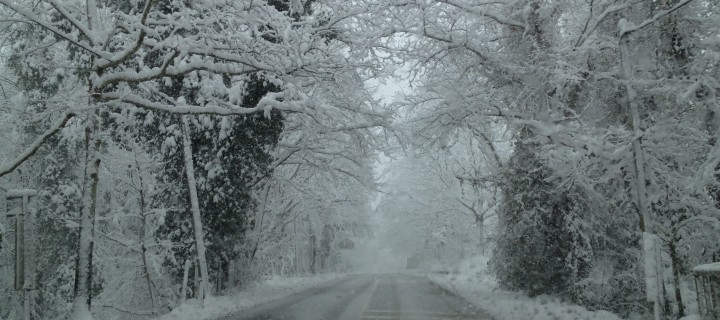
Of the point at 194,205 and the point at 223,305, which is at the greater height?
the point at 194,205

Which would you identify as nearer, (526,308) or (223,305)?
(526,308)

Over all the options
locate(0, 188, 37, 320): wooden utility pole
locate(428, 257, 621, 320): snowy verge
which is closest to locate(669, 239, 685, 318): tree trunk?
locate(428, 257, 621, 320): snowy verge

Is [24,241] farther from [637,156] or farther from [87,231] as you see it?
[637,156]

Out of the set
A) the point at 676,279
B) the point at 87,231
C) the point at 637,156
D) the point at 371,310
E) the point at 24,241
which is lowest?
the point at 371,310

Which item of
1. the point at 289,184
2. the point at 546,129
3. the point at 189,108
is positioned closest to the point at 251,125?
the point at 189,108

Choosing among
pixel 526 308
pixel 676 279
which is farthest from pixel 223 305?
pixel 676 279

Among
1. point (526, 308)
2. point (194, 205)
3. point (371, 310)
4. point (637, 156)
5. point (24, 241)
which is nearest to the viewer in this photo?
point (24, 241)

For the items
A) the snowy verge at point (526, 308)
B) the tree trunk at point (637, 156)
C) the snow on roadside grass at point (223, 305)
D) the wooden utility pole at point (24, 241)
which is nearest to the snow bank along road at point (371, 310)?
the snowy verge at point (526, 308)

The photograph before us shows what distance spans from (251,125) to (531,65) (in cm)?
823

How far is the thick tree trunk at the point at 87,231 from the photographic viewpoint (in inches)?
392

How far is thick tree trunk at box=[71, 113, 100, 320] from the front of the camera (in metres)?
9.97

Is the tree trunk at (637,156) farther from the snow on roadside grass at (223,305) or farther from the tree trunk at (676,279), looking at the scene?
the snow on roadside grass at (223,305)

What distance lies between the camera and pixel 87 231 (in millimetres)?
10336

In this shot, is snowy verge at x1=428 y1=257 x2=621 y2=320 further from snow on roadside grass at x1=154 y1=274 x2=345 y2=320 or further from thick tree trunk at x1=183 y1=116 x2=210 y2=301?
thick tree trunk at x1=183 y1=116 x2=210 y2=301
